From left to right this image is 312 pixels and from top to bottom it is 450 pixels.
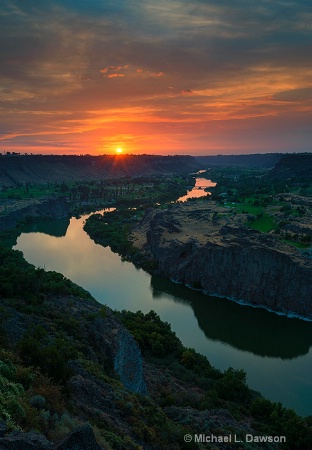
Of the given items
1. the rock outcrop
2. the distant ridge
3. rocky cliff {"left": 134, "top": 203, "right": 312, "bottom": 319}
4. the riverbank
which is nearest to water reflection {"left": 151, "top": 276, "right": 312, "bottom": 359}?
rocky cliff {"left": 134, "top": 203, "right": 312, "bottom": 319}

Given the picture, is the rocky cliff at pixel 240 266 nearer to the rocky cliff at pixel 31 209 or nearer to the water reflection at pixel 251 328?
the water reflection at pixel 251 328

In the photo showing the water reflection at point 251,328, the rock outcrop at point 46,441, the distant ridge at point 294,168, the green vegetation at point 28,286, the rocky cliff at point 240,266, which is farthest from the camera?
the distant ridge at point 294,168

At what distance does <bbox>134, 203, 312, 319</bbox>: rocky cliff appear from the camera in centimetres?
4059

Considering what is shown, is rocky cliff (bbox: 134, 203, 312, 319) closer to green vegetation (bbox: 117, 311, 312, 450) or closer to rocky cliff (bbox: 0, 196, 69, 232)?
green vegetation (bbox: 117, 311, 312, 450)

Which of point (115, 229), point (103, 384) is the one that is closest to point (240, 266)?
point (103, 384)

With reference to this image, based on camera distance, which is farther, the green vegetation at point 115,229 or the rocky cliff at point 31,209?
the rocky cliff at point 31,209

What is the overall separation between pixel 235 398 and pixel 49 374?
14499mm

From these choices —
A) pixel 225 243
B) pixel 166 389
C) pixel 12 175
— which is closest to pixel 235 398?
pixel 166 389

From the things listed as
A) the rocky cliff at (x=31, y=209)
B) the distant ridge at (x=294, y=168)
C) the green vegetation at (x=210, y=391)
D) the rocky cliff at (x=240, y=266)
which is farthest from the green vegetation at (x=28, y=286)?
the distant ridge at (x=294, y=168)

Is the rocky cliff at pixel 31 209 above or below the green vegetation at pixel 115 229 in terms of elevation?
above

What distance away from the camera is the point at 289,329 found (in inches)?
1462

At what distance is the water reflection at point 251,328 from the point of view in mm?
34375

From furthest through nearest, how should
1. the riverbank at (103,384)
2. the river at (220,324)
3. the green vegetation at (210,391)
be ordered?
the river at (220,324) < the green vegetation at (210,391) < the riverbank at (103,384)

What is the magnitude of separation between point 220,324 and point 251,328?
311cm
